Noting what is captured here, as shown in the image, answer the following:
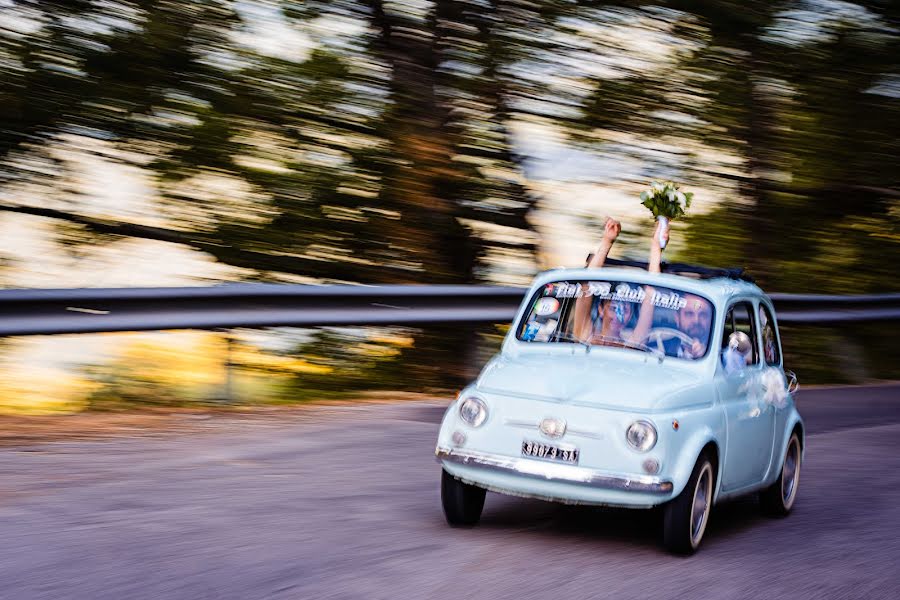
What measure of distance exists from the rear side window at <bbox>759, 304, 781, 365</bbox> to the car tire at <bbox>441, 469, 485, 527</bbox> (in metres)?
2.35

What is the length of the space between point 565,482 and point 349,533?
1.14 m

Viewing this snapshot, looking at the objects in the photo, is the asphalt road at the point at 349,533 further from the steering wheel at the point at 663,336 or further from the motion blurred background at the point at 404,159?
the motion blurred background at the point at 404,159

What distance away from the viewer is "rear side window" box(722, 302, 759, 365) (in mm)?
7297

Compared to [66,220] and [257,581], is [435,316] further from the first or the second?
[257,581]

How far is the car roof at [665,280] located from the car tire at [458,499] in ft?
4.97

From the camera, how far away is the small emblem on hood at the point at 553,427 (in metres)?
6.18

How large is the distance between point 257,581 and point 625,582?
1.67m

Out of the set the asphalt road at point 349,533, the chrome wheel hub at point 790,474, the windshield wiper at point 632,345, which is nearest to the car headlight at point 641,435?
the asphalt road at point 349,533

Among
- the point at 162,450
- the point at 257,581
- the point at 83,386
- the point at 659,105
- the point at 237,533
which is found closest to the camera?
the point at 257,581

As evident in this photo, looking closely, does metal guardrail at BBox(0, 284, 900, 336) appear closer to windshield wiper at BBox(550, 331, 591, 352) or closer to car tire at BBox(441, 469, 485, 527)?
windshield wiper at BBox(550, 331, 591, 352)

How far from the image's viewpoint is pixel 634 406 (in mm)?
6211

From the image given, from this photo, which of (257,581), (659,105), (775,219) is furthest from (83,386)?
(775,219)

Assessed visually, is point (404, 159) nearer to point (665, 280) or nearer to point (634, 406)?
point (665, 280)

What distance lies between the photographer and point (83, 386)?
32.8 ft
